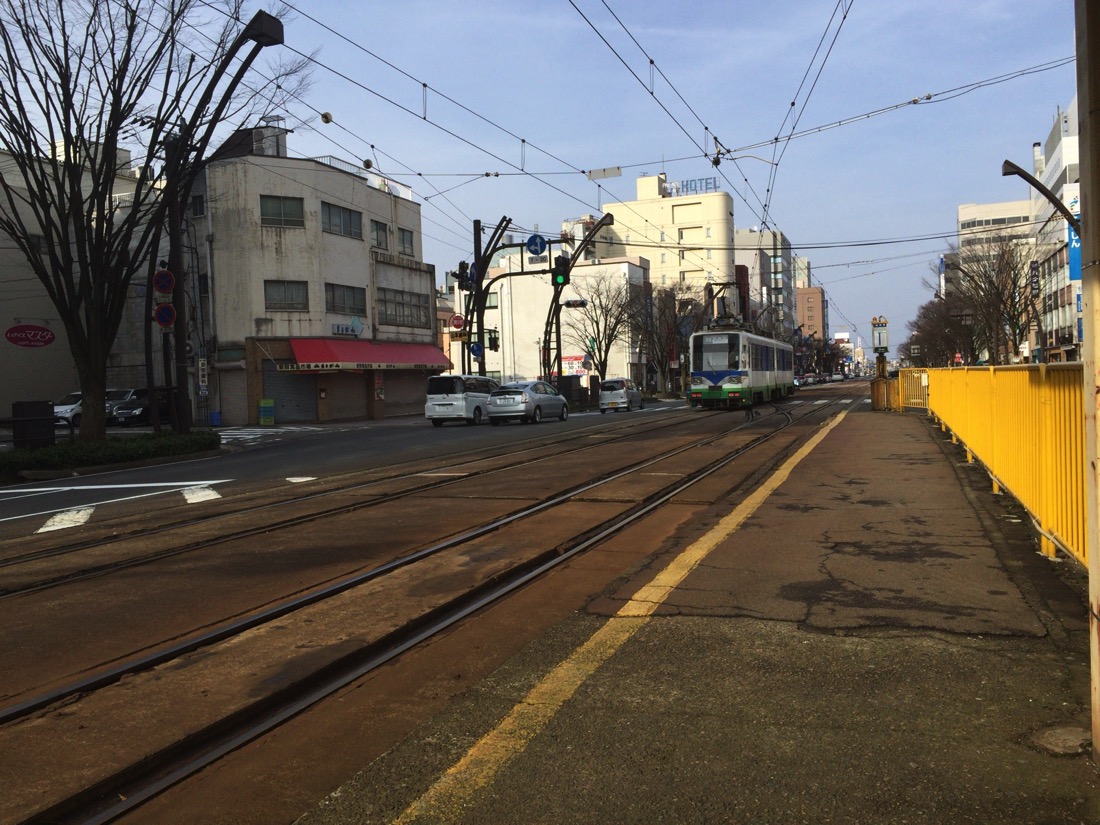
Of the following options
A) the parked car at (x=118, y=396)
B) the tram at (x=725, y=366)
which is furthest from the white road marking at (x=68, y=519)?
the parked car at (x=118, y=396)

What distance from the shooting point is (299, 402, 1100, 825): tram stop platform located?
3.20 m

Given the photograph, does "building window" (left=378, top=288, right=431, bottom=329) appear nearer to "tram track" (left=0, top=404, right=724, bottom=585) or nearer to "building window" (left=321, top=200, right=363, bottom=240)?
"building window" (left=321, top=200, right=363, bottom=240)

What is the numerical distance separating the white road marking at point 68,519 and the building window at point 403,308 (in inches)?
1328

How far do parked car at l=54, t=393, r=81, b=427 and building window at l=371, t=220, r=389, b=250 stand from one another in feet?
50.0

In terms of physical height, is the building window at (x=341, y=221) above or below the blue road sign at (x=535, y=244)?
above

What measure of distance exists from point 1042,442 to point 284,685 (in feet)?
18.6

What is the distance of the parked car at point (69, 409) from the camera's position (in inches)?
1462

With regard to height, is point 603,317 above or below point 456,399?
above

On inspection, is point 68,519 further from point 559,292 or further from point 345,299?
point 345,299

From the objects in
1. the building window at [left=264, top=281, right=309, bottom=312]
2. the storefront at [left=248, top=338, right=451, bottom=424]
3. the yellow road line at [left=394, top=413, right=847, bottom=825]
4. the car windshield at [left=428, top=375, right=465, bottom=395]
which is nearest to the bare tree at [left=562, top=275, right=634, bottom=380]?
the storefront at [left=248, top=338, right=451, bottom=424]

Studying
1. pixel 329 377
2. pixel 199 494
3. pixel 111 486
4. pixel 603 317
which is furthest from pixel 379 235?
pixel 199 494

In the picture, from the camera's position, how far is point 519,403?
3050 centimetres

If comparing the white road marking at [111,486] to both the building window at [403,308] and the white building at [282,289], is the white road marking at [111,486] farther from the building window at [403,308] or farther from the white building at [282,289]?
the building window at [403,308]

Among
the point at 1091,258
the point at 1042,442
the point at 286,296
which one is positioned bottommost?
the point at 1042,442
